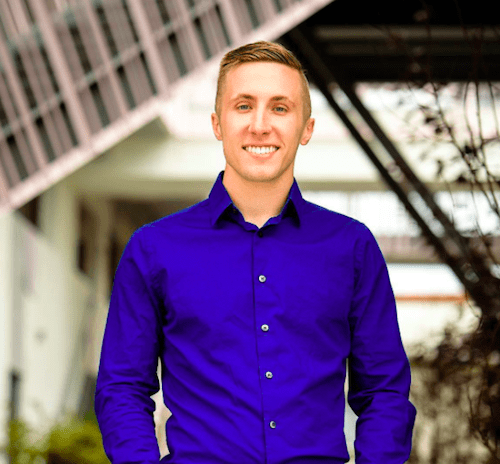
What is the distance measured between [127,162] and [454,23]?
12314mm

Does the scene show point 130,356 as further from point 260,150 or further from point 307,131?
point 307,131

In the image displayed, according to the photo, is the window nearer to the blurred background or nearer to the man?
the blurred background

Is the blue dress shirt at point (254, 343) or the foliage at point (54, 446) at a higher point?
the blue dress shirt at point (254, 343)

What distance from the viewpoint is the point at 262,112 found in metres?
2.21

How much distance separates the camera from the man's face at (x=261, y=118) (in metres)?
2.22

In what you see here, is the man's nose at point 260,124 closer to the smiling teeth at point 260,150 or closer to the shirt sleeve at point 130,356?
the smiling teeth at point 260,150

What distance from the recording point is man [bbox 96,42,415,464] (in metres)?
2.12

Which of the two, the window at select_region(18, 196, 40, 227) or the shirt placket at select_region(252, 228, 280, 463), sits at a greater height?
the shirt placket at select_region(252, 228, 280, 463)

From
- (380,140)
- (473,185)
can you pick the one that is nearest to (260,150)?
(473,185)

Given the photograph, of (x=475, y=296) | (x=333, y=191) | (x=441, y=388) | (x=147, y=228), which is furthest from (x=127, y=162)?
(x=147, y=228)

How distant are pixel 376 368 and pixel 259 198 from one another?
43 centimetres

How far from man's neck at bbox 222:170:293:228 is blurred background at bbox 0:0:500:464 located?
731 millimetres

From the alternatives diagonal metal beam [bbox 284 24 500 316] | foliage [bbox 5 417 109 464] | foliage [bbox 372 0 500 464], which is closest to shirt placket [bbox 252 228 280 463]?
foliage [bbox 372 0 500 464]

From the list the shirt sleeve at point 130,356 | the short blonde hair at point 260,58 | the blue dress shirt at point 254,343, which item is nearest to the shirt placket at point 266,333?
the blue dress shirt at point 254,343
